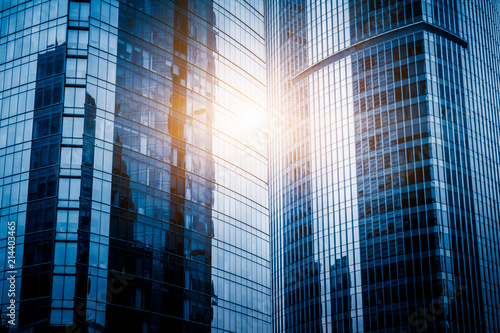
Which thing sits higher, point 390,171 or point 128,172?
point 390,171

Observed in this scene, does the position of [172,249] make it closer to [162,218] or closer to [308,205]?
[162,218]

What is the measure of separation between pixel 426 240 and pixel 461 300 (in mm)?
11058

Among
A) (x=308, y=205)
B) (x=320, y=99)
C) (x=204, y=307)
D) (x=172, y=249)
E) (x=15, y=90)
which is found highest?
(x=320, y=99)

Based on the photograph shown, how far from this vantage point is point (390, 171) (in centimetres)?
14000

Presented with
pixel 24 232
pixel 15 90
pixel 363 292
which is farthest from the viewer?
pixel 363 292

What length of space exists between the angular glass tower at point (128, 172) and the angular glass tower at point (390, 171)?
40051 millimetres

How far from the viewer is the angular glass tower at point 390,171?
433 feet

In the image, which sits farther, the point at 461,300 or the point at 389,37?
the point at 389,37

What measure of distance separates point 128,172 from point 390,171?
223ft

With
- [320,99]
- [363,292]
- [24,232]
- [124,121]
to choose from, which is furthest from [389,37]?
[24,232]

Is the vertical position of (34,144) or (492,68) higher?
(492,68)

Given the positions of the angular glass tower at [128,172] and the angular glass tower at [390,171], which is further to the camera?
the angular glass tower at [390,171]

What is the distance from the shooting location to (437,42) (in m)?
145

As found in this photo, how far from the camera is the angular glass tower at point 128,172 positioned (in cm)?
7594
